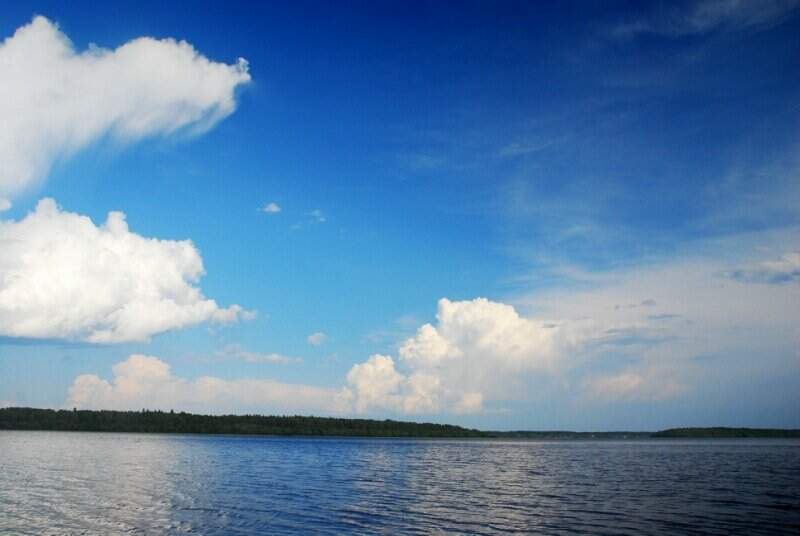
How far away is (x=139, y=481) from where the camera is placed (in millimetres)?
61375

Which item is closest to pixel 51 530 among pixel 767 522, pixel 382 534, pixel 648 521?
pixel 382 534

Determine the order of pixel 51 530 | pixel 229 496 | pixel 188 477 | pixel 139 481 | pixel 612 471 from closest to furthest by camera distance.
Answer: pixel 51 530
pixel 229 496
pixel 139 481
pixel 188 477
pixel 612 471

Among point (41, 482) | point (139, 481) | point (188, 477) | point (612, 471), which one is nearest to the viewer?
point (41, 482)

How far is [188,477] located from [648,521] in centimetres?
4844

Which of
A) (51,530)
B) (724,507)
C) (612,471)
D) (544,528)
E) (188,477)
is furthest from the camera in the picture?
(612,471)

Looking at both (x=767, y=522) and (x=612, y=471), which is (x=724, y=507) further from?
(x=612, y=471)

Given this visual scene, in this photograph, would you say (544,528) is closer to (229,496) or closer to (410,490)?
(410,490)

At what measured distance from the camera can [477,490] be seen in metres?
57.7

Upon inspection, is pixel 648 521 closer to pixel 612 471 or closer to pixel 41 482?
pixel 612 471

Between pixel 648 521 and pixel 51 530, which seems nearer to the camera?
pixel 51 530

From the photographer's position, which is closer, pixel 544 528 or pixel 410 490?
pixel 544 528

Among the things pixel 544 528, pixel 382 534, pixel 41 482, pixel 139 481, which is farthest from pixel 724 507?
pixel 41 482

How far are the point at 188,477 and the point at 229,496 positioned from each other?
19.0 meters

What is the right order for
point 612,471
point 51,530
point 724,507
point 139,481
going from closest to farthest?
point 51,530, point 724,507, point 139,481, point 612,471
